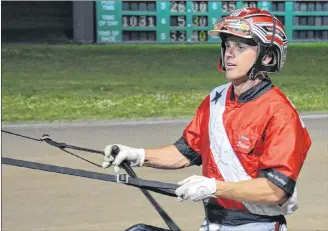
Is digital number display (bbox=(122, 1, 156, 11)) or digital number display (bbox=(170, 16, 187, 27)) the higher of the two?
digital number display (bbox=(122, 1, 156, 11))

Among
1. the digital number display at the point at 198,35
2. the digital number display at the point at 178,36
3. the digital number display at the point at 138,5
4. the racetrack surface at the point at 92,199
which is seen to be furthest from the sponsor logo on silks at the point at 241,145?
the digital number display at the point at 198,35

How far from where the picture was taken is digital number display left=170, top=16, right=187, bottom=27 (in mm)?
26000

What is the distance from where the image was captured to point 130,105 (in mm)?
15570

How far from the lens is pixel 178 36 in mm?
26906

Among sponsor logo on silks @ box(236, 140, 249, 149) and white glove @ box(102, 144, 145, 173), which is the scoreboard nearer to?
white glove @ box(102, 144, 145, 173)

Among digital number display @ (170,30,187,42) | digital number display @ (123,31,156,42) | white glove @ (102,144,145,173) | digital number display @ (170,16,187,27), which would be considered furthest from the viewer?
digital number display @ (170,30,187,42)

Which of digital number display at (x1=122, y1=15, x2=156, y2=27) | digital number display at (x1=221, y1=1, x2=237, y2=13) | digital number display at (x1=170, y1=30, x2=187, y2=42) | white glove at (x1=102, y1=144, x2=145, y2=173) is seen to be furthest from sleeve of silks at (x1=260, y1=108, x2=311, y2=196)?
digital number display at (x1=170, y1=30, x2=187, y2=42)

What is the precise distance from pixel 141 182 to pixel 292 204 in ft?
2.05

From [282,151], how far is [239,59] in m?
0.44

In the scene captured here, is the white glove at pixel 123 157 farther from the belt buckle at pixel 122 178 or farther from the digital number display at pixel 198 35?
the digital number display at pixel 198 35

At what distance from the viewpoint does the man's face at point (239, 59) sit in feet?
11.4

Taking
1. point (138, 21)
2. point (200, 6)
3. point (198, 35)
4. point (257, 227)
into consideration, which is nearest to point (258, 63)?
point (257, 227)

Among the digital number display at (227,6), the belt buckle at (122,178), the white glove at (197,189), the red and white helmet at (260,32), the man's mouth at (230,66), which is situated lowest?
the white glove at (197,189)

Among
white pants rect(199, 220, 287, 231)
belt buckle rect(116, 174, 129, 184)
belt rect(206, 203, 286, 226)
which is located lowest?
white pants rect(199, 220, 287, 231)
